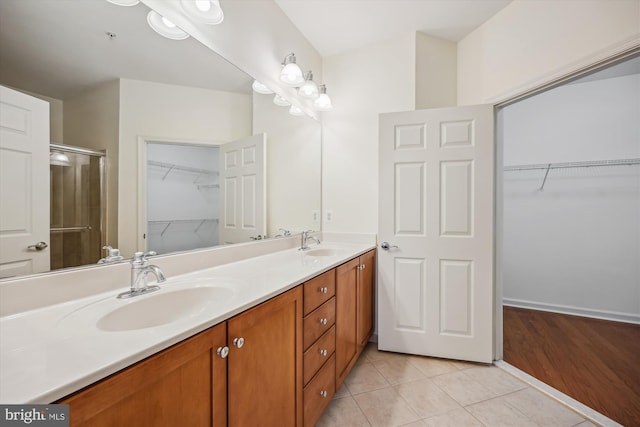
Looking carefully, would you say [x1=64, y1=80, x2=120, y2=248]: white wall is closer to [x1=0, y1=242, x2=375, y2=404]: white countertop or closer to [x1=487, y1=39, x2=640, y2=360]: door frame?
[x1=0, y1=242, x2=375, y2=404]: white countertop

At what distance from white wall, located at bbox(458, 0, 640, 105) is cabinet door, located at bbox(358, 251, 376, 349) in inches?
61.5

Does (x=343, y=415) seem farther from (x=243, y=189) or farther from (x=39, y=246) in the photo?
(x=39, y=246)

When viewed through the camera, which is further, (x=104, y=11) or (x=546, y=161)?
(x=546, y=161)

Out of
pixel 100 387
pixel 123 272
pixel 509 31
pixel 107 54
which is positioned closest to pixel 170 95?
pixel 107 54

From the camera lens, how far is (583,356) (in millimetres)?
2062

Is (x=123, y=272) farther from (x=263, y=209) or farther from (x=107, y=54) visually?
(x=263, y=209)

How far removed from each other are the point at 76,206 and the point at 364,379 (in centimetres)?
186

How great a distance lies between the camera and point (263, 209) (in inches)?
74.9

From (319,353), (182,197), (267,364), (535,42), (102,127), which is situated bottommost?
(319,353)

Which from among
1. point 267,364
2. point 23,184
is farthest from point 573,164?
point 23,184

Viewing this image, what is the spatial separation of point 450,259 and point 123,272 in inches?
79.9

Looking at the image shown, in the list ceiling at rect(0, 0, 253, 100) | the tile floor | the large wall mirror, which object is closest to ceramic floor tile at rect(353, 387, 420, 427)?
the tile floor

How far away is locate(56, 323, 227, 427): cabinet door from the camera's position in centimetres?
51

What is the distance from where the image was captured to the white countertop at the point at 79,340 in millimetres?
469
